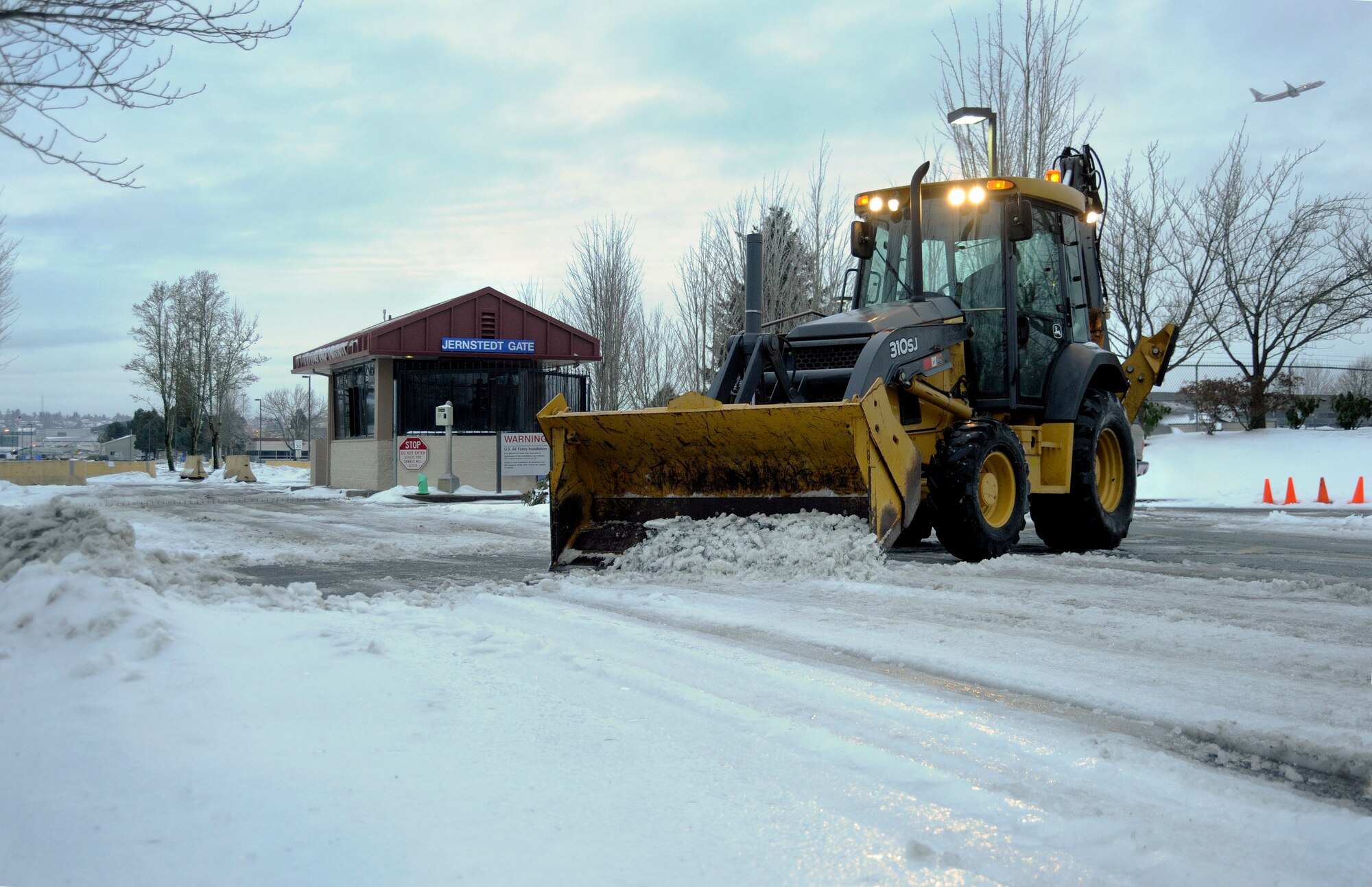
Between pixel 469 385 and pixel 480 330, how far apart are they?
1.39 meters

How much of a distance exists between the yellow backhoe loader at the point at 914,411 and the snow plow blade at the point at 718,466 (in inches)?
0.5

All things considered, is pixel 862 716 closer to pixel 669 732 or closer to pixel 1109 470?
pixel 669 732

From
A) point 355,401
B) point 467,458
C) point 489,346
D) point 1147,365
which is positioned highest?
point 489,346

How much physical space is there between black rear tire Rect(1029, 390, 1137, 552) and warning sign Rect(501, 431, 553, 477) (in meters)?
16.7

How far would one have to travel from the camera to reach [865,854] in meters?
2.48

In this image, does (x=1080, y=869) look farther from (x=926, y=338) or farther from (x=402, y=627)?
(x=926, y=338)

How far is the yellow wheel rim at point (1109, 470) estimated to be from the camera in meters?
9.62

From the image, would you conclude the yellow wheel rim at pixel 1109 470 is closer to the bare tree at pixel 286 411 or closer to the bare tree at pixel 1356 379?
the bare tree at pixel 1356 379

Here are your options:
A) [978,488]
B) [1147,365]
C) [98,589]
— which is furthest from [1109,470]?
[98,589]

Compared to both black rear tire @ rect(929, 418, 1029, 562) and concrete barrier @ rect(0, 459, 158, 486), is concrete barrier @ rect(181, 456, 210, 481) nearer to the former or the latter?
concrete barrier @ rect(0, 459, 158, 486)

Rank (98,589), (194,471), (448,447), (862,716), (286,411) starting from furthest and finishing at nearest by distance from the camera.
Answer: (286,411) → (194,471) → (448,447) → (98,589) → (862,716)

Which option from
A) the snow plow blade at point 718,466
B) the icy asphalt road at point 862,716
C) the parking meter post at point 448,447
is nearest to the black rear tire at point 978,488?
the snow plow blade at point 718,466

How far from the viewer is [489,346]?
976 inches

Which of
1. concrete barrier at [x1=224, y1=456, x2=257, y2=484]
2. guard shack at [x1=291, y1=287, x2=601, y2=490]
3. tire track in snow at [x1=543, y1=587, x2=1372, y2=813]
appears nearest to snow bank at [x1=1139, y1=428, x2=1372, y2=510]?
guard shack at [x1=291, y1=287, x2=601, y2=490]
